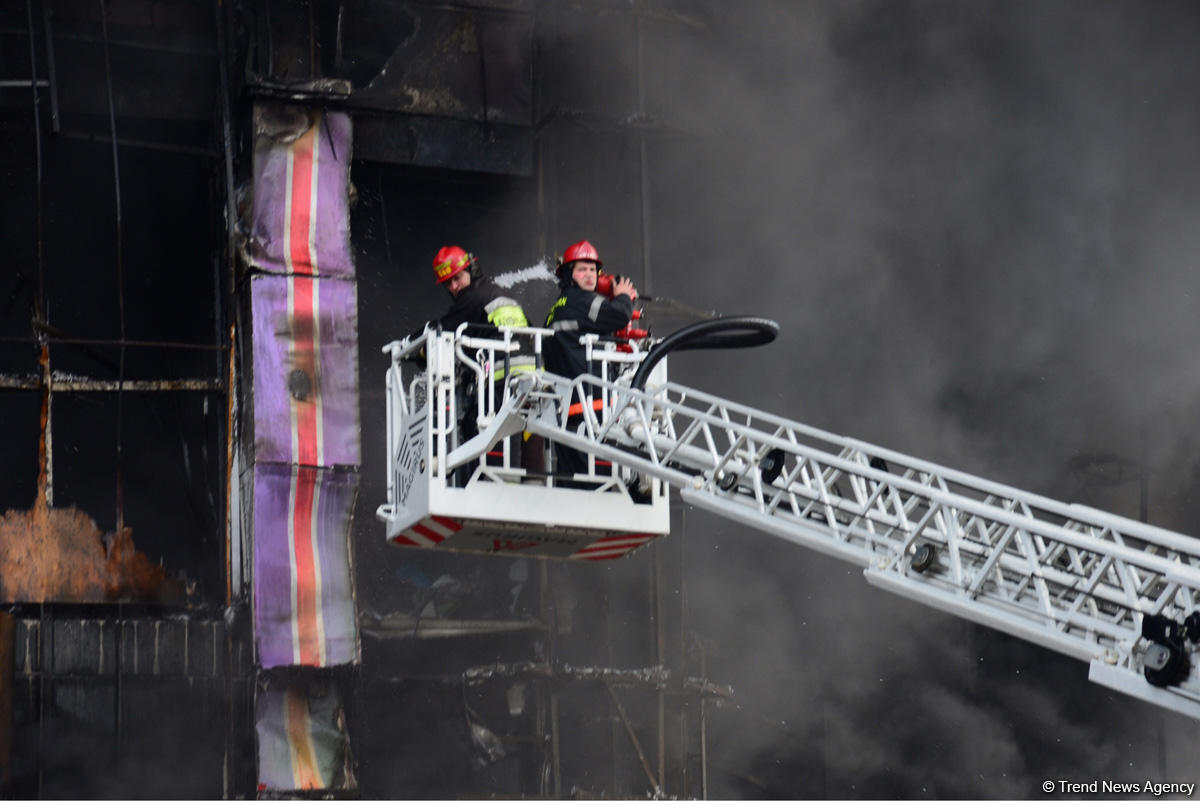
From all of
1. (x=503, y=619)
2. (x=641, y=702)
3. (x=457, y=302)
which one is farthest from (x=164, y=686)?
(x=457, y=302)

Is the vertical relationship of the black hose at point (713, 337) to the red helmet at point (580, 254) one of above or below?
below

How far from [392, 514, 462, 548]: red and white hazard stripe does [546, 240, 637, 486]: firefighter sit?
69 cm

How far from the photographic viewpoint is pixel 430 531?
9.38m

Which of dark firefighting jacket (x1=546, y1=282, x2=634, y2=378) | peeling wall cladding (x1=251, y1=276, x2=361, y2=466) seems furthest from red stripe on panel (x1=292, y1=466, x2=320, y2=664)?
dark firefighting jacket (x1=546, y1=282, x2=634, y2=378)

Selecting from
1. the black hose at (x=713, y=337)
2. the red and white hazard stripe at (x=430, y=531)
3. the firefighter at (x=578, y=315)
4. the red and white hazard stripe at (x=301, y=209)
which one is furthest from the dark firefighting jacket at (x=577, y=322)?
the red and white hazard stripe at (x=301, y=209)

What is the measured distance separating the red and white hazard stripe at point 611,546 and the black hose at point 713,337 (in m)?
1.21

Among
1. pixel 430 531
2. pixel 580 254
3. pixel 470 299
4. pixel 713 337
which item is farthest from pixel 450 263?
pixel 713 337

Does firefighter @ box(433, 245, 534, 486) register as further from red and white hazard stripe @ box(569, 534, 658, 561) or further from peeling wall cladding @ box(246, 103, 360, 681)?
peeling wall cladding @ box(246, 103, 360, 681)

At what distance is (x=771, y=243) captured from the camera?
50.0ft

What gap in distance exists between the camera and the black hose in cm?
823

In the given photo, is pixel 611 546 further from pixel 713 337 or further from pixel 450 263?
pixel 450 263

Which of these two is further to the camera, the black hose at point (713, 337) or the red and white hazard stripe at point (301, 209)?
the red and white hazard stripe at point (301, 209)

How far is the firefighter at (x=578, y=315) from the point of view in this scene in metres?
9.14

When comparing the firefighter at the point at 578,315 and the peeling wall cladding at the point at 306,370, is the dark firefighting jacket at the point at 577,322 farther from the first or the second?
the peeling wall cladding at the point at 306,370
